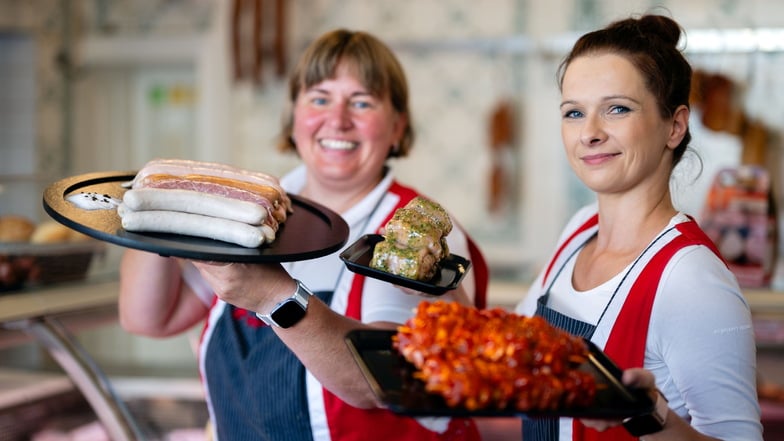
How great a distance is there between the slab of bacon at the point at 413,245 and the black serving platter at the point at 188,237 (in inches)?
3.4

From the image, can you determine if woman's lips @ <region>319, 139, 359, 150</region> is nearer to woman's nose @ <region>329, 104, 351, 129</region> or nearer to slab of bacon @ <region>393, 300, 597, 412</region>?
woman's nose @ <region>329, 104, 351, 129</region>

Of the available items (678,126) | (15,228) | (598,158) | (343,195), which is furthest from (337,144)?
(15,228)

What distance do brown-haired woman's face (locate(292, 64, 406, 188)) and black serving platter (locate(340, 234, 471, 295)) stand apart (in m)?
0.44

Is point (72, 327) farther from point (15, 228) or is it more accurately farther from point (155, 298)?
point (155, 298)

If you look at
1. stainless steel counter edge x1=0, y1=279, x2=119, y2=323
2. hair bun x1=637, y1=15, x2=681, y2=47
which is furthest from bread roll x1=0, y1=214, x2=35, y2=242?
hair bun x1=637, y1=15, x2=681, y2=47

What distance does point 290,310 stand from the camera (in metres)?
1.51

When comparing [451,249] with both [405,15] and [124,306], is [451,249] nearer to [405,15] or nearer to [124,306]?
[124,306]

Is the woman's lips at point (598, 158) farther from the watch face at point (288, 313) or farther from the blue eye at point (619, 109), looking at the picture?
the watch face at point (288, 313)

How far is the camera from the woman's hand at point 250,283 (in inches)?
56.6

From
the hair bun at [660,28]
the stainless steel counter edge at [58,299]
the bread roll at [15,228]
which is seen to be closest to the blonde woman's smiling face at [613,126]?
the hair bun at [660,28]

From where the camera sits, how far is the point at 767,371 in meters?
3.10

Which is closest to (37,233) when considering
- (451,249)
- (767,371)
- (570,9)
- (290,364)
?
(290,364)

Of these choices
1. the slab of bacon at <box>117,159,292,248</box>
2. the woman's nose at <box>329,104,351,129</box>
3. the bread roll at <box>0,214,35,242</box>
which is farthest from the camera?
the bread roll at <box>0,214,35,242</box>

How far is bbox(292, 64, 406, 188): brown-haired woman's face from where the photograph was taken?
2100mm
